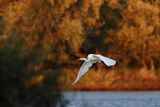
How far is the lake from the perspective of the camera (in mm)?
20344

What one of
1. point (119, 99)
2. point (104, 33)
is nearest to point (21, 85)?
point (119, 99)

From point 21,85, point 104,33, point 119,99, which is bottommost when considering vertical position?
point 119,99

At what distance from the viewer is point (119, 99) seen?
23.3 m

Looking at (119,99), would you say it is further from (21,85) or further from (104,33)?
(21,85)

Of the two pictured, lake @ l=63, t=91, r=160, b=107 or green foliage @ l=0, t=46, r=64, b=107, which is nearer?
green foliage @ l=0, t=46, r=64, b=107

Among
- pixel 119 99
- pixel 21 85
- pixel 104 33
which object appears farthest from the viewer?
pixel 104 33

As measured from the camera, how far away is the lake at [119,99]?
20.3 m

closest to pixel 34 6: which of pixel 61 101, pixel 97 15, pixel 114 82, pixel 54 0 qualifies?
pixel 54 0

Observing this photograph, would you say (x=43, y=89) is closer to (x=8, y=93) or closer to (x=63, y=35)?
(x=8, y=93)

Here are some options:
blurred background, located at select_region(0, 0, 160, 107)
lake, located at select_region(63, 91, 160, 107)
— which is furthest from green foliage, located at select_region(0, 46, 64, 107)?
blurred background, located at select_region(0, 0, 160, 107)

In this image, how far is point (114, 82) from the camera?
27.9 meters

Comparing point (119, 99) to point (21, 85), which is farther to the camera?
point (119, 99)

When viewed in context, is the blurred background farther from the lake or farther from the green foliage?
the green foliage

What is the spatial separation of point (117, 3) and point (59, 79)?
22.4 m
